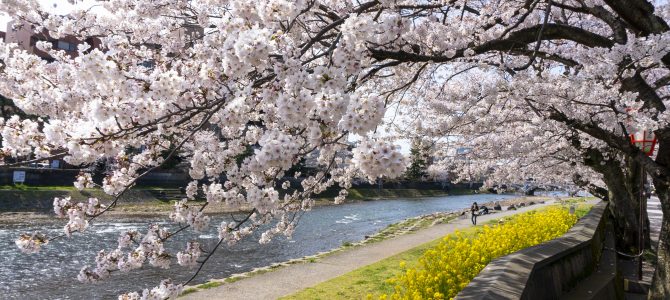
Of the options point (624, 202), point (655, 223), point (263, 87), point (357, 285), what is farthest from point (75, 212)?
point (655, 223)

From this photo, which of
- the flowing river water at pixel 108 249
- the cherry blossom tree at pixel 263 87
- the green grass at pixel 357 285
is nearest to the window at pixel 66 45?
the flowing river water at pixel 108 249

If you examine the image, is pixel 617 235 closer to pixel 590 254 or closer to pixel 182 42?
pixel 590 254

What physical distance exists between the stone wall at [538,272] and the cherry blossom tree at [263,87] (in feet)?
3.16

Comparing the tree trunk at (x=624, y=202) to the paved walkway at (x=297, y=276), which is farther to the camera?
the tree trunk at (x=624, y=202)

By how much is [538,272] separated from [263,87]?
10.4 feet

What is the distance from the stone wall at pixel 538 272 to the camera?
3607 millimetres

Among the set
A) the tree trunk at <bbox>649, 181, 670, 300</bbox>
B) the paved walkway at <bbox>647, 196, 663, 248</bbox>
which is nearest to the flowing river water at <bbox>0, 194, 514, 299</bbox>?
the tree trunk at <bbox>649, 181, 670, 300</bbox>


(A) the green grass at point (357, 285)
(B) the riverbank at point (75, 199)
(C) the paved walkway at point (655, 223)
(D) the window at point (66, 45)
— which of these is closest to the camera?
(A) the green grass at point (357, 285)

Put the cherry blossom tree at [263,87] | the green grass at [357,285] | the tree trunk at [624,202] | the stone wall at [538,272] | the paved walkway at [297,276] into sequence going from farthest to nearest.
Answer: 1. the tree trunk at [624,202]
2. the paved walkway at [297,276]
3. the green grass at [357,285]
4. the stone wall at [538,272]
5. the cherry blossom tree at [263,87]

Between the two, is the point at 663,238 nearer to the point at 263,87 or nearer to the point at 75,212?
the point at 263,87

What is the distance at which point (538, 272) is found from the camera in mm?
4344

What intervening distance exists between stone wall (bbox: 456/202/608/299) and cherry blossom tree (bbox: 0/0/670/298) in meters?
0.96

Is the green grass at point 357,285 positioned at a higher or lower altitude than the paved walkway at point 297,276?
higher

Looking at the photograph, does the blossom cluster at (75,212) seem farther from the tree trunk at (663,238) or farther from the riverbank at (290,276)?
the tree trunk at (663,238)
